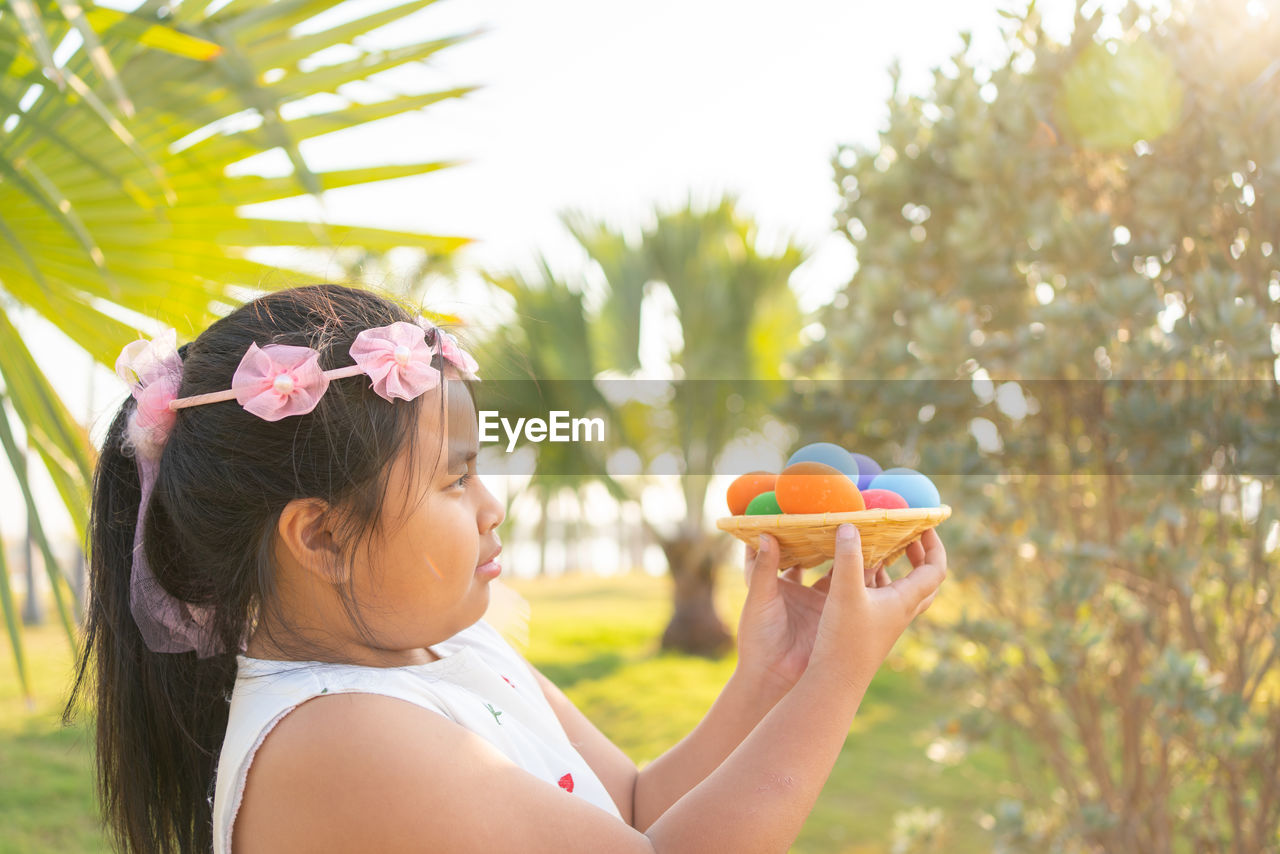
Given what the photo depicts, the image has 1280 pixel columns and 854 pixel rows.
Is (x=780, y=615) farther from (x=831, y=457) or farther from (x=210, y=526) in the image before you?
(x=210, y=526)

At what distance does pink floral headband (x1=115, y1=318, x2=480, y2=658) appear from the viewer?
105cm

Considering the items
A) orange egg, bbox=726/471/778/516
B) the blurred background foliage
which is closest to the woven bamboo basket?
orange egg, bbox=726/471/778/516

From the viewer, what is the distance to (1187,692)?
2078 millimetres

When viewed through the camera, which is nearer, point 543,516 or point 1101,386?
point 1101,386

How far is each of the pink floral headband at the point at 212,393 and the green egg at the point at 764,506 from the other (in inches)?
20.1

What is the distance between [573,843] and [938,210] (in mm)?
2257

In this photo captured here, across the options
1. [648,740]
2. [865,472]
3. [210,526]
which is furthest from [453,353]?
[648,740]

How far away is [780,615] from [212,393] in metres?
0.82

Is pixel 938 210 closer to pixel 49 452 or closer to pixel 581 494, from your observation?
pixel 49 452

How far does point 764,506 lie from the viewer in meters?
1.39

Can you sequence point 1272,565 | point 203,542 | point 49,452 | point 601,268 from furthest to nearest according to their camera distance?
1. point 601,268
2. point 1272,565
3. point 49,452
4. point 203,542

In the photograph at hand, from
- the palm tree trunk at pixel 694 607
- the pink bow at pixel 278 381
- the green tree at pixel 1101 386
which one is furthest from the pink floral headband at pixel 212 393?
the palm tree trunk at pixel 694 607

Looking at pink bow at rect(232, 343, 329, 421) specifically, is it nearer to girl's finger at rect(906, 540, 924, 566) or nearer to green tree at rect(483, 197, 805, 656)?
girl's finger at rect(906, 540, 924, 566)

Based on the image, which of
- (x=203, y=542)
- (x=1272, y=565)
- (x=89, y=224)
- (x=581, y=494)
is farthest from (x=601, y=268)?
(x=203, y=542)
